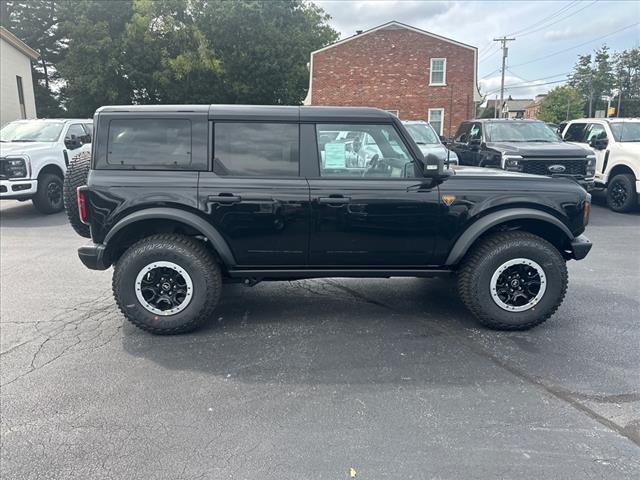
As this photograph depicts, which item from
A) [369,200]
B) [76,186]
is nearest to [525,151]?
[369,200]

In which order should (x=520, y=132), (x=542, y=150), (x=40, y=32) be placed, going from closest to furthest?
(x=542, y=150) → (x=520, y=132) → (x=40, y=32)

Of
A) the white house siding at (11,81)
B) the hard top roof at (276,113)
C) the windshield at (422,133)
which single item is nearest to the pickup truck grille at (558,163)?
the windshield at (422,133)

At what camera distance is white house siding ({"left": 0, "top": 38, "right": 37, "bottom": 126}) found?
21.4 meters

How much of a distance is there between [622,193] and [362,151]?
8643mm

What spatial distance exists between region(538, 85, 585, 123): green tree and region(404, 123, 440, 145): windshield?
46.5 metres

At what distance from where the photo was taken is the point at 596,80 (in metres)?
50.9

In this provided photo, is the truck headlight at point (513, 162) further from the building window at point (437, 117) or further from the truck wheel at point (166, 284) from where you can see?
the building window at point (437, 117)

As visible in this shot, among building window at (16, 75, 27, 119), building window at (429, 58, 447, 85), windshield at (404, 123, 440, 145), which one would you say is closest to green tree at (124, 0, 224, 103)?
building window at (16, 75, 27, 119)

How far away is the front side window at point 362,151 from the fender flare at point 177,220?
103cm

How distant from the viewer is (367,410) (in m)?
2.91

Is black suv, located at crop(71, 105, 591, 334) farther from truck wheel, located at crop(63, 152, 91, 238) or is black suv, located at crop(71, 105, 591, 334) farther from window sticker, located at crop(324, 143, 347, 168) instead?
truck wheel, located at crop(63, 152, 91, 238)

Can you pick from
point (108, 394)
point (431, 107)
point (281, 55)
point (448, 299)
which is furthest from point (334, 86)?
point (108, 394)

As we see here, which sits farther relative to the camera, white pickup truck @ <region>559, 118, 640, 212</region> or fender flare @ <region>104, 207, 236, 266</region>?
white pickup truck @ <region>559, 118, 640, 212</region>

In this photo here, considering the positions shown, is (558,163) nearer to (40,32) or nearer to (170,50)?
(170,50)
